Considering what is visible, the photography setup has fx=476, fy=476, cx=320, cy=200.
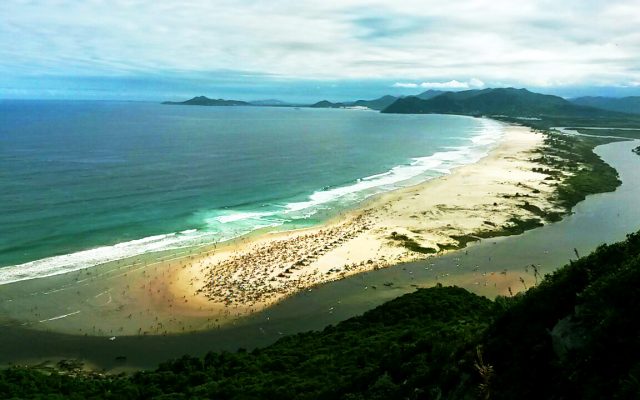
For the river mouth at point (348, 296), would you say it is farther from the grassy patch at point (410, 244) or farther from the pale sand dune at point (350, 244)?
the grassy patch at point (410, 244)

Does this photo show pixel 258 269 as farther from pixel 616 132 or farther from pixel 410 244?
pixel 616 132

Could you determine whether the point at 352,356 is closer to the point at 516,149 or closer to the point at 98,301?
the point at 98,301

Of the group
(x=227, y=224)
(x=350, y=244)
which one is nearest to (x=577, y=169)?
(x=350, y=244)

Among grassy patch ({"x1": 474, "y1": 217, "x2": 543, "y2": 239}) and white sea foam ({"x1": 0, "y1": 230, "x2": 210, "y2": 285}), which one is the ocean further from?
grassy patch ({"x1": 474, "y1": 217, "x2": 543, "y2": 239})

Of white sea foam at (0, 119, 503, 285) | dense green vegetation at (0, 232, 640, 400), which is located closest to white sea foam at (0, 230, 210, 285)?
white sea foam at (0, 119, 503, 285)

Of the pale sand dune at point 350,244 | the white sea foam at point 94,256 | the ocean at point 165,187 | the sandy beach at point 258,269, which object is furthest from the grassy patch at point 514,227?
the white sea foam at point 94,256
